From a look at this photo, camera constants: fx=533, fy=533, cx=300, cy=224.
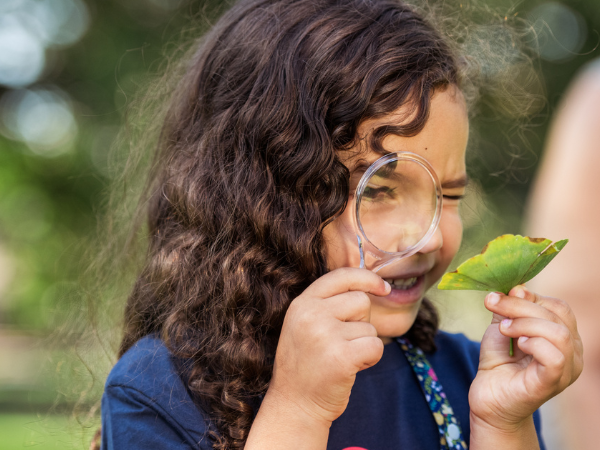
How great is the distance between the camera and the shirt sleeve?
5.41 feet

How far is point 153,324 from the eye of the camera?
2.05 m

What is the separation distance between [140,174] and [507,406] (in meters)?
2.03

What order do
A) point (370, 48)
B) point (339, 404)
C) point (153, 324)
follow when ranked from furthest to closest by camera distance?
point (153, 324) → point (370, 48) → point (339, 404)

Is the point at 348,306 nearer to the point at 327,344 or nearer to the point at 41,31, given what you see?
the point at 327,344

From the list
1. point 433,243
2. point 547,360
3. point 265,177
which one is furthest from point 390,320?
point 265,177

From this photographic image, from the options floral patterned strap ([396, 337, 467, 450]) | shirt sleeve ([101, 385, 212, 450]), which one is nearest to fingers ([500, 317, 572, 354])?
floral patterned strap ([396, 337, 467, 450])

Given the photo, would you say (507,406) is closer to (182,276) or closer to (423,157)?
(423,157)

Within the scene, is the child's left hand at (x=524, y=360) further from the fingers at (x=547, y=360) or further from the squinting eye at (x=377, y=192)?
the squinting eye at (x=377, y=192)

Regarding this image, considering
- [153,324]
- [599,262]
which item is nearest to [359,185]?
[153,324]

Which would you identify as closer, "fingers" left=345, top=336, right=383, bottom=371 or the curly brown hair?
"fingers" left=345, top=336, right=383, bottom=371

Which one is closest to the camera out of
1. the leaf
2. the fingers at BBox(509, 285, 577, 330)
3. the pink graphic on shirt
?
the leaf

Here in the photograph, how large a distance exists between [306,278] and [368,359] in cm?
43

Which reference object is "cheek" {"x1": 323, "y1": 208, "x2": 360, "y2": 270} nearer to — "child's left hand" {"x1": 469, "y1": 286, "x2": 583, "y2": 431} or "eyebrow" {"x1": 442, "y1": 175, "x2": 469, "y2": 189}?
"eyebrow" {"x1": 442, "y1": 175, "x2": 469, "y2": 189}

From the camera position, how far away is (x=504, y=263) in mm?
1455
